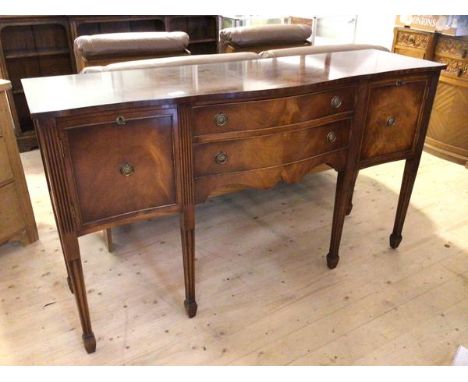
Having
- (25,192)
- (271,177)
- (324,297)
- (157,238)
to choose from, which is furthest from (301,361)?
(25,192)

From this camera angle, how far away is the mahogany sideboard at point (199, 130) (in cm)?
108

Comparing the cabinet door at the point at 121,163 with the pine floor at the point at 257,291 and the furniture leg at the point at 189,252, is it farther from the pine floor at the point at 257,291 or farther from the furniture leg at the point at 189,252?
the pine floor at the point at 257,291

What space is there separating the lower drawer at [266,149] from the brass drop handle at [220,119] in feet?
0.21

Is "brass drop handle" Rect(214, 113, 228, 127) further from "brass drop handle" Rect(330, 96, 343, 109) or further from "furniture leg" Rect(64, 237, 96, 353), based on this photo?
"furniture leg" Rect(64, 237, 96, 353)

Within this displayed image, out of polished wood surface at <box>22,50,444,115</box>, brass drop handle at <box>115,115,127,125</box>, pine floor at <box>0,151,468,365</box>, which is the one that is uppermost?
polished wood surface at <box>22,50,444,115</box>

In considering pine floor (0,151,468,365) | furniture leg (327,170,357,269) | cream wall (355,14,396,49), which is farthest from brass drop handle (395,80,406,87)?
cream wall (355,14,396,49)

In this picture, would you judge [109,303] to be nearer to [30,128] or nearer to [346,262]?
[346,262]

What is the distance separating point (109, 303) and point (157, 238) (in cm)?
47

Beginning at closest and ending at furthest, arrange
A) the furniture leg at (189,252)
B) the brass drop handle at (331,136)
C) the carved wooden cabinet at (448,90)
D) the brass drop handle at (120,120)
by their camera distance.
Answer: the brass drop handle at (120,120) → the furniture leg at (189,252) → the brass drop handle at (331,136) → the carved wooden cabinet at (448,90)

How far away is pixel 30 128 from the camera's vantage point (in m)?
3.21

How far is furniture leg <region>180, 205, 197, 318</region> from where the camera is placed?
132 cm

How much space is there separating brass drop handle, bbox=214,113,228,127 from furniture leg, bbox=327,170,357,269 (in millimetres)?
572

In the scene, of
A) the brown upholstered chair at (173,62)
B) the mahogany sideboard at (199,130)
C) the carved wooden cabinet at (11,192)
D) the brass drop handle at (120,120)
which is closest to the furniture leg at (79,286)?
the mahogany sideboard at (199,130)

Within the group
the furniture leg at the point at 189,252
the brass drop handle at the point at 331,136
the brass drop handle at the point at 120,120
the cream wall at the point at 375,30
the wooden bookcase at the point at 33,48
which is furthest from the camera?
the cream wall at the point at 375,30
